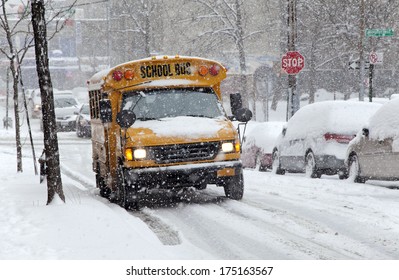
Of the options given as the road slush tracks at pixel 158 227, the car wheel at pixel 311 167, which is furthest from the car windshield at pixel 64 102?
the car wheel at pixel 311 167

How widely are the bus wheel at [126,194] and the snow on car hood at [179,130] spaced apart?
72 cm

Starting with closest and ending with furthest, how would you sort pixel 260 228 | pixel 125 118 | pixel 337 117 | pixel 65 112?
pixel 260 228
pixel 125 118
pixel 337 117
pixel 65 112

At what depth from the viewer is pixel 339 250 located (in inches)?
309

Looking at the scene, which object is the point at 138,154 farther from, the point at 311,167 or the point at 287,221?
the point at 311,167

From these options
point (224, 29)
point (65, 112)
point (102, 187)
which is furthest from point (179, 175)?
point (224, 29)

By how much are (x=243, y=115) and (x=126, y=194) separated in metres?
2.43

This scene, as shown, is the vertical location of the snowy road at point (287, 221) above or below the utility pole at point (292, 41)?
below

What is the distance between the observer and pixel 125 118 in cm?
1172

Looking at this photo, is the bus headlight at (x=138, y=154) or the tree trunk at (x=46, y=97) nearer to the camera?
the tree trunk at (x=46, y=97)

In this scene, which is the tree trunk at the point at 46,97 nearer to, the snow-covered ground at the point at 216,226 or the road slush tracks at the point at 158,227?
the snow-covered ground at the point at 216,226

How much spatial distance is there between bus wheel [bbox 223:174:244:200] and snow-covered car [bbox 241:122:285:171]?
28.2 ft

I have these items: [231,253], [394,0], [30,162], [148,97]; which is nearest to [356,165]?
[148,97]

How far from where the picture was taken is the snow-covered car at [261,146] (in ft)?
69.0

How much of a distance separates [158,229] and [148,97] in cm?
340
